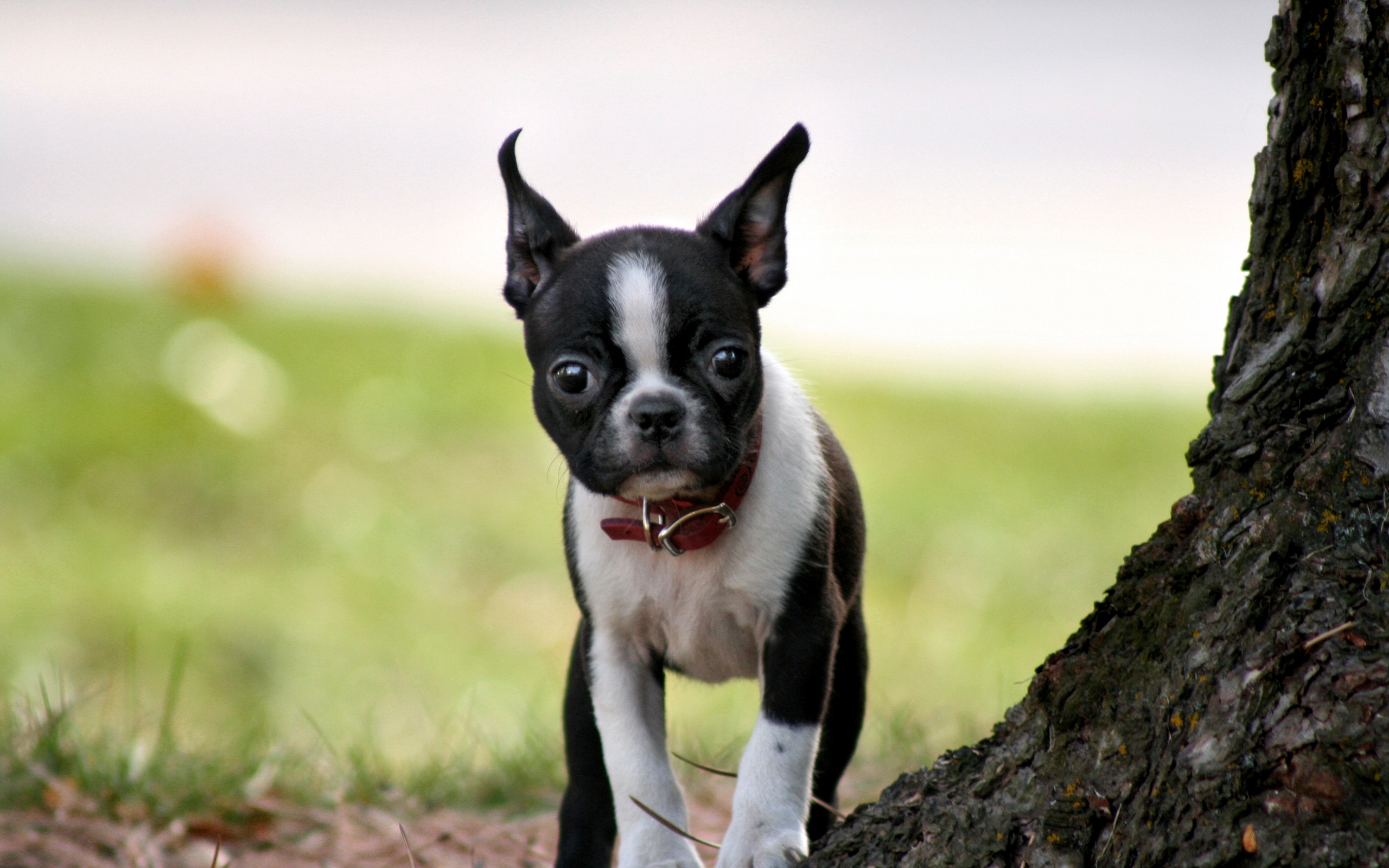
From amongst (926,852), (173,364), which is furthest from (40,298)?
(926,852)

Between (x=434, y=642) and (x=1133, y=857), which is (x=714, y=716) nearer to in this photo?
(x=434, y=642)

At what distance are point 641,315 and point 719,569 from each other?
700mm

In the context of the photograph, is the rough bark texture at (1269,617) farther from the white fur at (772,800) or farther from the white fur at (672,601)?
the white fur at (672,601)

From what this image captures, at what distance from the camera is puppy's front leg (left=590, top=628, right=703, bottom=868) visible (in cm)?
330

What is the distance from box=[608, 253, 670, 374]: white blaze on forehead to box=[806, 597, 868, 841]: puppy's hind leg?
3.50 ft

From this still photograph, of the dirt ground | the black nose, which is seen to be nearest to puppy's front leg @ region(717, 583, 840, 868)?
the black nose

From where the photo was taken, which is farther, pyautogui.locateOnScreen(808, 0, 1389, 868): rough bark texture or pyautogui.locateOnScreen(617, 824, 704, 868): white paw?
pyautogui.locateOnScreen(617, 824, 704, 868): white paw

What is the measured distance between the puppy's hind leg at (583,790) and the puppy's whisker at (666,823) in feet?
1.07

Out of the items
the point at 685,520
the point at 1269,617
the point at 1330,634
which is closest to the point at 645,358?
the point at 685,520

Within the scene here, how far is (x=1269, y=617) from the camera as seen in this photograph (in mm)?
2398

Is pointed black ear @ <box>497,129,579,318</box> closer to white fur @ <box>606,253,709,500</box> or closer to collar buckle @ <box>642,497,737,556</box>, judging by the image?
white fur @ <box>606,253,709,500</box>

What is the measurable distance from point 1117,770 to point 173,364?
359 inches

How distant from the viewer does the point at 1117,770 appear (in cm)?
249

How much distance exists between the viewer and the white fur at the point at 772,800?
3014 mm
